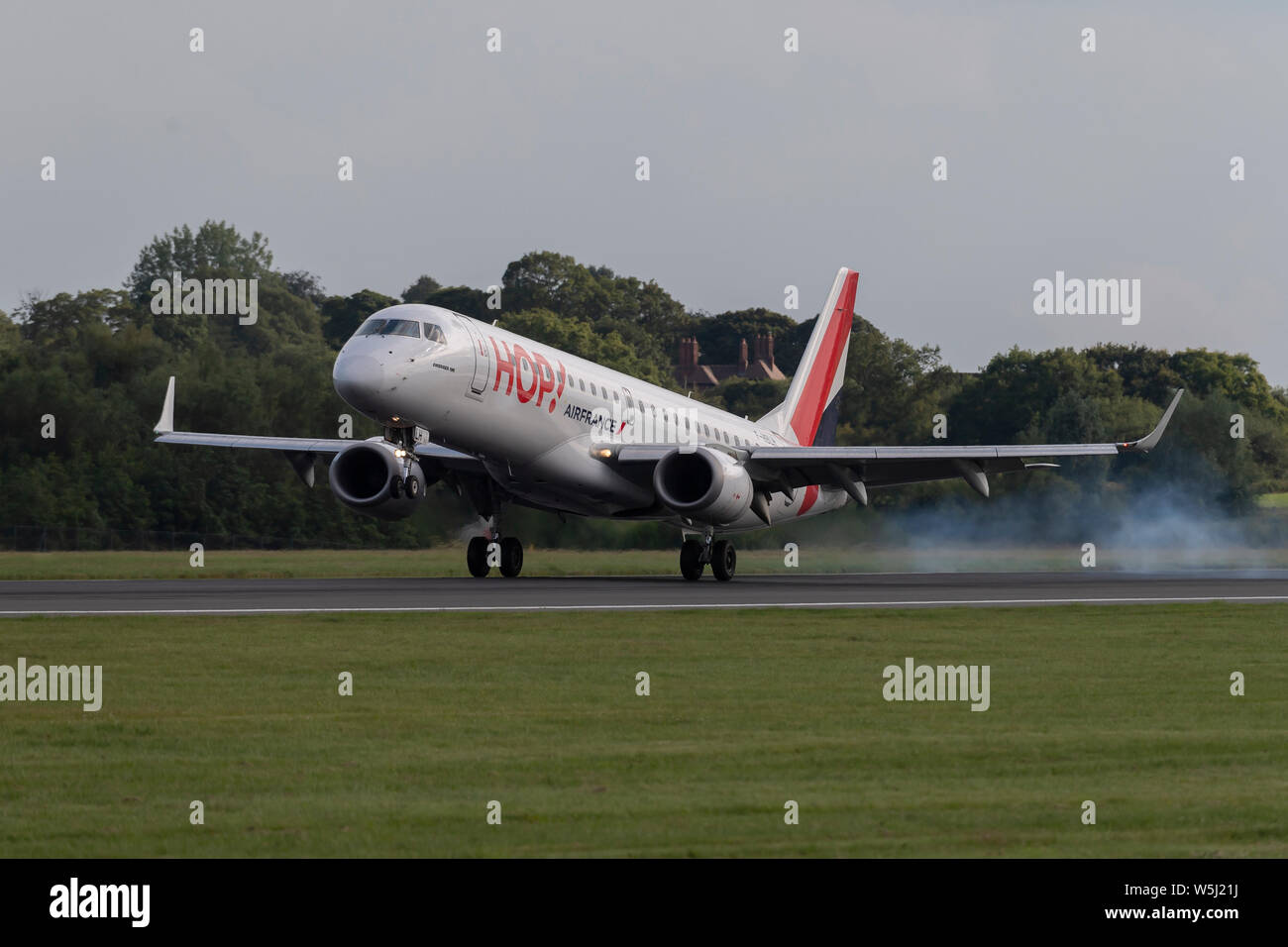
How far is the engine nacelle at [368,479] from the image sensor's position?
118 ft

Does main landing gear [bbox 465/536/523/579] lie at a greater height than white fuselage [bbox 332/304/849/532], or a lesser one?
lesser

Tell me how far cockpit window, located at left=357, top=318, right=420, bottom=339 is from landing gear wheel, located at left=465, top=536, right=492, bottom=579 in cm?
806

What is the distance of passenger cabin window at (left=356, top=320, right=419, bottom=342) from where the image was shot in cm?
3144

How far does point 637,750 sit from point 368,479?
25.3m

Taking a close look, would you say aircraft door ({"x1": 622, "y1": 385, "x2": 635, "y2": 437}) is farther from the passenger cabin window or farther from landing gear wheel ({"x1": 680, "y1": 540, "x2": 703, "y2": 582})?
the passenger cabin window

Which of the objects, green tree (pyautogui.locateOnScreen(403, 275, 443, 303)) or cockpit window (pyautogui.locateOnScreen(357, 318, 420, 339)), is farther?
green tree (pyautogui.locateOnScreen(403, 275, 443, 303))

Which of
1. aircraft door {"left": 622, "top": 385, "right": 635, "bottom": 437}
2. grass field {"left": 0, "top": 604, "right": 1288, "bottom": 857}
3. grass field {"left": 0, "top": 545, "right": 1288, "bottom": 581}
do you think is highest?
aircraft door {"left": 622, "top": 385, "right": 635, "bottom": 437}

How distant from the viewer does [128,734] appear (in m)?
12.9

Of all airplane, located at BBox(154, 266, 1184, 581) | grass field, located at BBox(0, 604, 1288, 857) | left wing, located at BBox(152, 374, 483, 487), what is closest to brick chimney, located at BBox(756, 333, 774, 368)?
airplane, located at BBox(154, 266, 1184, 581)

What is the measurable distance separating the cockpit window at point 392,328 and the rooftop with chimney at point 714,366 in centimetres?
13279

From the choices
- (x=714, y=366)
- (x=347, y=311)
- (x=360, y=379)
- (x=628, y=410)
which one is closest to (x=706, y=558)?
(x=628, y=410)

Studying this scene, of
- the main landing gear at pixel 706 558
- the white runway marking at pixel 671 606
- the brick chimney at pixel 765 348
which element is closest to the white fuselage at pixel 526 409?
the main landing gear at pixel 706 558

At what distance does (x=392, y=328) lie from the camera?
3152 centimetres

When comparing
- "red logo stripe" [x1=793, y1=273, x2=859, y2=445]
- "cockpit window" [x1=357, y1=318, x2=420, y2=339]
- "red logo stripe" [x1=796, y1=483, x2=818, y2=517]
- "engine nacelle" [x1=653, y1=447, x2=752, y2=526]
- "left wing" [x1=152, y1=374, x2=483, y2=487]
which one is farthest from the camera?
"red logo stripe" [x1=793, y1=273, x2=859, y2=445]
